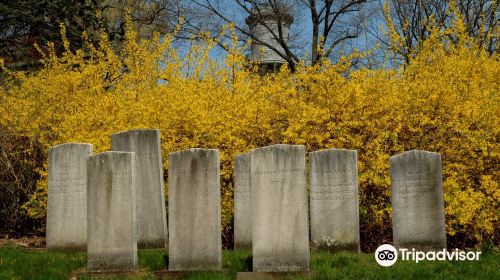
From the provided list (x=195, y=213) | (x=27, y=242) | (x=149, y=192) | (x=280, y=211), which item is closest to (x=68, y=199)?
(x=149, y=192)

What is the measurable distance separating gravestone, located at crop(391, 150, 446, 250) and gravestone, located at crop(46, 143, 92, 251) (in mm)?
4087

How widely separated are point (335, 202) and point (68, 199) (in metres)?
3.56

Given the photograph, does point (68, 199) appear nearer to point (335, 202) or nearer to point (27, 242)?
point (27, 242)

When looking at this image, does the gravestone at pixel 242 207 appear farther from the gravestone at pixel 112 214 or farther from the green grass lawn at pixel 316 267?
the gravestone at pixel 112 214

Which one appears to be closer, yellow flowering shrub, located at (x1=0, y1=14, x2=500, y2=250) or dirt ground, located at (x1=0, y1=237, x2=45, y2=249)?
yellow flowering shrub, located at (x1=0, y1=14, x2=500, y2=250)

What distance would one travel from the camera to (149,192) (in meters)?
8.25

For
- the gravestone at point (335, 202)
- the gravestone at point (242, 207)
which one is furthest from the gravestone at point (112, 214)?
the gravestone at point (335, 202)

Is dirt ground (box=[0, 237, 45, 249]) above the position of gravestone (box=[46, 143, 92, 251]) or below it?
below

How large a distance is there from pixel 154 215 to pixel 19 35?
12735 millimetres

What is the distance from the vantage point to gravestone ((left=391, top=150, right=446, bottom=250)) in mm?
7234

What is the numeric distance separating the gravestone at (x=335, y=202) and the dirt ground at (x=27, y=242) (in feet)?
13.7

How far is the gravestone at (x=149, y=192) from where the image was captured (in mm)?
8180

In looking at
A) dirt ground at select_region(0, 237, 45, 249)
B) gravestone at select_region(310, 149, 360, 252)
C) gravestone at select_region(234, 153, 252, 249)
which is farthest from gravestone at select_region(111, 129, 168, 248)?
gravestone at select_region(310, 149, 360, 252)

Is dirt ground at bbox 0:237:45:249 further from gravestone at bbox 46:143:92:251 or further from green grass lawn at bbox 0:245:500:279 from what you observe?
green grass lawn at bbox 0:245:500:279
